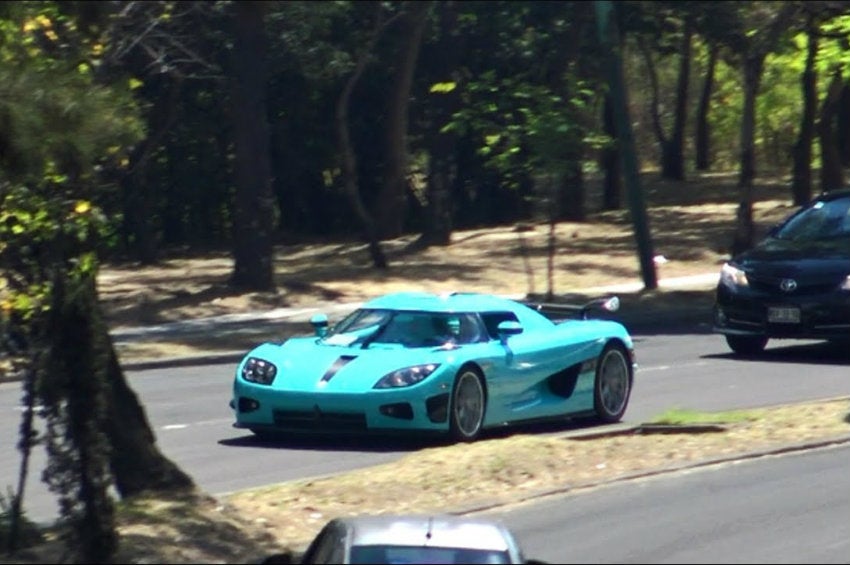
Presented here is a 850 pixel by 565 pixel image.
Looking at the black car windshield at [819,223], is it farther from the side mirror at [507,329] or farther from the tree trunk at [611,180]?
the tree trunk at [611,180]

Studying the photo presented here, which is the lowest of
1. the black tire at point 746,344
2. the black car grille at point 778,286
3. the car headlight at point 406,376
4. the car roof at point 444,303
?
the black tire at point 746,344

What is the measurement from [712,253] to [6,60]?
2536cm

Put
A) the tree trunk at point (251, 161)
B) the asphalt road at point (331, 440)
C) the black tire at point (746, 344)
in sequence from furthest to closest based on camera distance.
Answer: the tree trunk at point (251, 161) < the black tire at point (746, 344) < the asphalt road at point (331, 440)

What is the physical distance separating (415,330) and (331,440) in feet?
3.68

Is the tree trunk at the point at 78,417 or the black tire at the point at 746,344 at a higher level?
the tree trunk at the point at 78,417

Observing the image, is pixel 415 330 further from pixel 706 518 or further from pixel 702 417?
pixel 706 518

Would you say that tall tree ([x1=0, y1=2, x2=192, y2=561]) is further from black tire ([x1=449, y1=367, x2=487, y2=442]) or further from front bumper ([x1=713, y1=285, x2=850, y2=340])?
front bumper ([x1=713, y1=285, x2=850, y2=340])

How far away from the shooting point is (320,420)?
13977 mm

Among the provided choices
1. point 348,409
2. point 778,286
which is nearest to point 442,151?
point 778,286

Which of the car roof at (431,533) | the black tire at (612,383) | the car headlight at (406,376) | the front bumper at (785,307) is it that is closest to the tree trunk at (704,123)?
the front bumper at (785,307)

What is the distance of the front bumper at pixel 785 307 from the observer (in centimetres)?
1888

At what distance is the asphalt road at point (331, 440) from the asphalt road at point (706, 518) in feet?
7.51

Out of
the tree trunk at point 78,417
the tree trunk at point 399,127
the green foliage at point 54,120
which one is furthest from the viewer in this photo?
the tree trunk at point 399,127

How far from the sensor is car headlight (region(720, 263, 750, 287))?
19.8m
